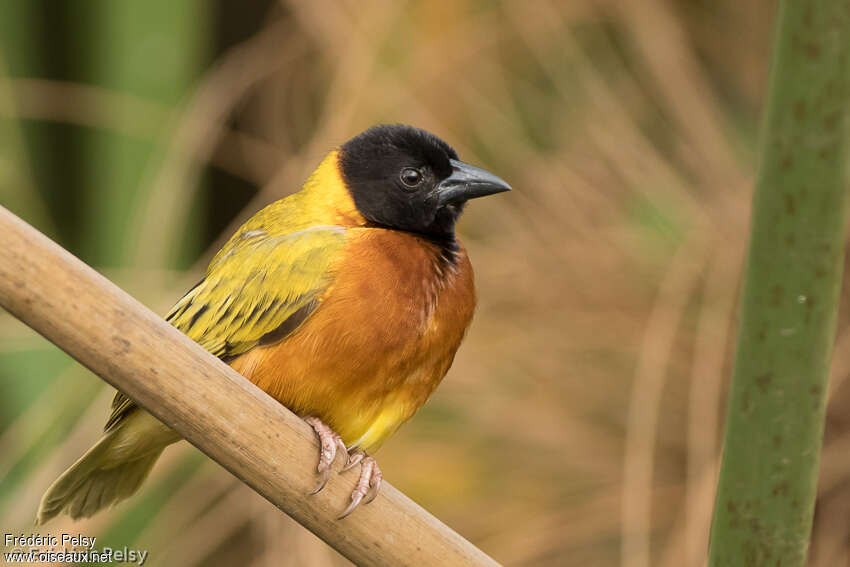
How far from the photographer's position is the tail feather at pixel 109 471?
1.71 meters

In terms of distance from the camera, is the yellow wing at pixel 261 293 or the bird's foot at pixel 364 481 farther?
the yellow wing at pixel 261 293

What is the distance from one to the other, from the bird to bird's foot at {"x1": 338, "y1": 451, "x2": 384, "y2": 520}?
0.04 feet

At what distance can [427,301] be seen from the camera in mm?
1719

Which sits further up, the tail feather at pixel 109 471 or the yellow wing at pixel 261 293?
the yellow wing at pixel 261 293

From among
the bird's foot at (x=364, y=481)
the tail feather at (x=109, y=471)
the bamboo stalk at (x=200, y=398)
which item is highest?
the bamboo stalk at (x=200, y=398)

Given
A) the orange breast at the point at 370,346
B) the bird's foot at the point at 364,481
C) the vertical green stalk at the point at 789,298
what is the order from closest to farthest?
the vertical green stalk at the point at 789,298, the bird's foot at the point at 364,481, the orange breast at the point at 370,346

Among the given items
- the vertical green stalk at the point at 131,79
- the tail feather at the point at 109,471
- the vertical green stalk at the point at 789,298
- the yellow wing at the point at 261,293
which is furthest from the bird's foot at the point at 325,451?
the vertical green stalk at the point at 131,79

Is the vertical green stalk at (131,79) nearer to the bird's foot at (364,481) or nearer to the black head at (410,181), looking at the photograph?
the black head at (410,181)

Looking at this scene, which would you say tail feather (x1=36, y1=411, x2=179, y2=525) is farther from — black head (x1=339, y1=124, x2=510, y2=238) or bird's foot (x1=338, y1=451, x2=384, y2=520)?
black head (x1=339, y1=124, x2=510, y2=238)

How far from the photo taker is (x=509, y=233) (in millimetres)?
2793

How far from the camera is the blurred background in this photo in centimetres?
259

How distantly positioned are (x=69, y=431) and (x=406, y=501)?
5.02 ft

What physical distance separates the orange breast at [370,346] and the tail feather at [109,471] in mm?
184

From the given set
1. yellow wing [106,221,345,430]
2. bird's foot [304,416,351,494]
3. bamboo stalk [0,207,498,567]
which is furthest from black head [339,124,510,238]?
bamboo stalk [0,207,498,567]
